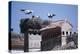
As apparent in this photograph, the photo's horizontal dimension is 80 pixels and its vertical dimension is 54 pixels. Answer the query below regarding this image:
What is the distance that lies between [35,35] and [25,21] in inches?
6.1

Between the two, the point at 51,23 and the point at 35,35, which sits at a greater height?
the point at 51,23

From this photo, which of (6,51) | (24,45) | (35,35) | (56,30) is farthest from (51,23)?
(6,51)

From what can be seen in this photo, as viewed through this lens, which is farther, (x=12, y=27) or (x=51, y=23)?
(x=51, y=23)

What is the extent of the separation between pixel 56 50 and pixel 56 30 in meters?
0.19

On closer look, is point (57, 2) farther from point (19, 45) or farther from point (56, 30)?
point (19, 45)

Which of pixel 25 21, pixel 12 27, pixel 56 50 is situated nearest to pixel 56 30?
pixel 56 50

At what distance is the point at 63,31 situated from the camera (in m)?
1.45

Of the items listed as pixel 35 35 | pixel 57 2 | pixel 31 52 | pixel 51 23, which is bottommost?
pixel 31 52

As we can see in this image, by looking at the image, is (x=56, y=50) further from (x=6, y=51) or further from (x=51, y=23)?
(x=6, y=51)

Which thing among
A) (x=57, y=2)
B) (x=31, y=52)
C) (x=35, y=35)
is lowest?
(x=31, y=52)

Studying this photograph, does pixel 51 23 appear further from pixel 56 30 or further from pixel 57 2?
pixel 57 2

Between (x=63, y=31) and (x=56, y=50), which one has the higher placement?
(x=63, y=31)

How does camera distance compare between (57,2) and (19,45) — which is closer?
(19,45)

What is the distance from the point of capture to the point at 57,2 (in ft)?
4.77
